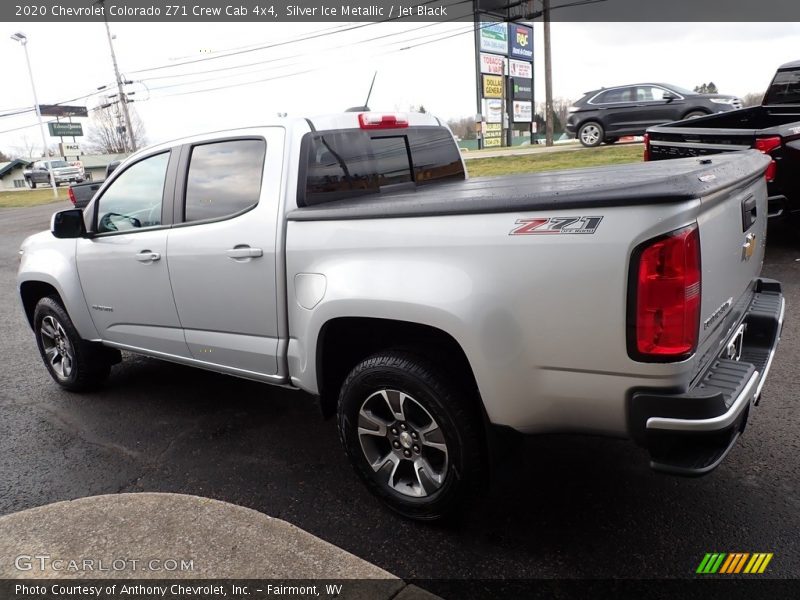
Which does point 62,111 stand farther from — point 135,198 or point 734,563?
point 734,563

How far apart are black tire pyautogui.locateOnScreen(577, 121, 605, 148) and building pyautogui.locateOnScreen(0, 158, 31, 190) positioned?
79851 mm

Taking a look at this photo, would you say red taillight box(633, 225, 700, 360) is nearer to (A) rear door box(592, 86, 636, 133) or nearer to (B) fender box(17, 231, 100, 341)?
(B) fender box(17, 231, 100, 341)

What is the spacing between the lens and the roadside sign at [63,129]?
5931 cm

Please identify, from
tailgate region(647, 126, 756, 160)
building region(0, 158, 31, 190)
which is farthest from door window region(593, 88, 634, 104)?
building region(0, 158, 31, 190)

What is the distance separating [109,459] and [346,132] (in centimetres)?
242

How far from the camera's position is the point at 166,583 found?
244 centimetres

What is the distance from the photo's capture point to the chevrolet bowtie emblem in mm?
2701

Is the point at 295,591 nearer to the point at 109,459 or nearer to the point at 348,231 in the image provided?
the point at 348,231

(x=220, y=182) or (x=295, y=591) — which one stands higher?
(x=220, y=182)

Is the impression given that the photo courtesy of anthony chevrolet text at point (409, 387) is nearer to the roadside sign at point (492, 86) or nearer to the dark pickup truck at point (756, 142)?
the dark pickup truck at point (756, 142)

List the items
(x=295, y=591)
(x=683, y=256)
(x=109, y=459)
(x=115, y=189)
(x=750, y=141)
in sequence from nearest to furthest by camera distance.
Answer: (x=683, y=256) → (x=295, y=591) → (x=109, y=459) → (x=115, y=189) → (x=750, y=141)

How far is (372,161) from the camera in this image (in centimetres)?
365

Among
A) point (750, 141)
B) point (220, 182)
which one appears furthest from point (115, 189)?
point (750, 141)

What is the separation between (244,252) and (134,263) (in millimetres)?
Answer: 1133
